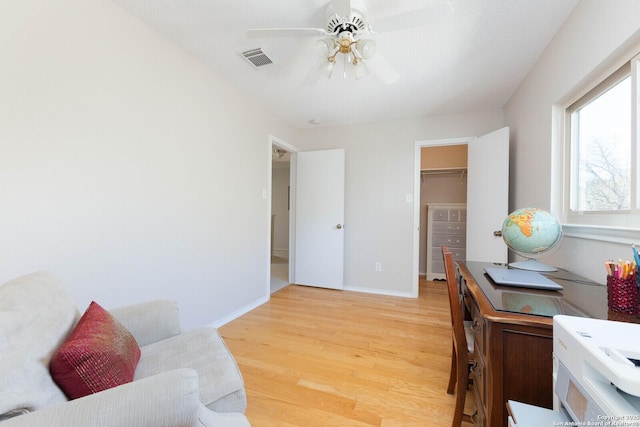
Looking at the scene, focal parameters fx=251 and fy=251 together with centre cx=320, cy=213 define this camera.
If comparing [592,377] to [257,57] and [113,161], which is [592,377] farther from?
[257,57]

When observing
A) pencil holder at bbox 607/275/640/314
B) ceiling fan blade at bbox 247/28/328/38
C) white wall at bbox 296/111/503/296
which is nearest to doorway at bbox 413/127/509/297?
white wall at bbox 296/111/503/296

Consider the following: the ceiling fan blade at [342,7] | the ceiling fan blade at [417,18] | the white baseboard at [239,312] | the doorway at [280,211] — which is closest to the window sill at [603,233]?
the ceiling fan blade at [417,18]

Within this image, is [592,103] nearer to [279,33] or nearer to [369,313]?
[279,33]

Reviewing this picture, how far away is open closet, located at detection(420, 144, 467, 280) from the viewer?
3.87 m

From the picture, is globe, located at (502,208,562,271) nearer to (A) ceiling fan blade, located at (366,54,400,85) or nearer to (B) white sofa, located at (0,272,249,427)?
(A) ceiling fan blade, located at (366,54,400,85)

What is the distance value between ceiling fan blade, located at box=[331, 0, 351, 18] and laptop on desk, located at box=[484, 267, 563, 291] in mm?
1612

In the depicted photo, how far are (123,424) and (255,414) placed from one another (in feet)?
3.20

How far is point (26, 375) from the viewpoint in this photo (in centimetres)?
70

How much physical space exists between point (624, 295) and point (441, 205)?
3216 mm

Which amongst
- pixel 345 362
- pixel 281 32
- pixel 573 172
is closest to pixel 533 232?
pixel 573 172

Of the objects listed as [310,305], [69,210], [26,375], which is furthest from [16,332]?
[310,305]

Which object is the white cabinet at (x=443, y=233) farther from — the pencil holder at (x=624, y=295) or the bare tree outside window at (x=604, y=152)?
the pencil holder at (x=624, y=295)

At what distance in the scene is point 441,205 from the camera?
3926 mm

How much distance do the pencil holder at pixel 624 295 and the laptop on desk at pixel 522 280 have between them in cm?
21
